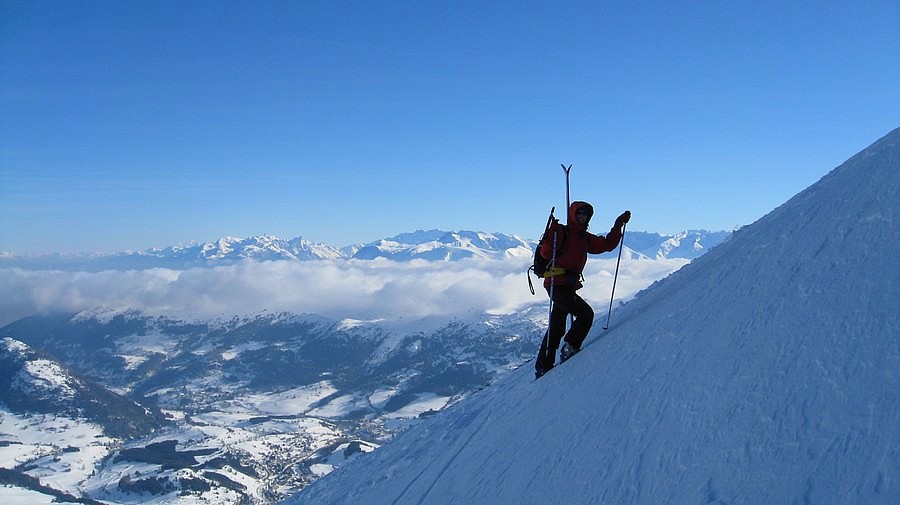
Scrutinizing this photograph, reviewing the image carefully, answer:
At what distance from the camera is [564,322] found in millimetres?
10953

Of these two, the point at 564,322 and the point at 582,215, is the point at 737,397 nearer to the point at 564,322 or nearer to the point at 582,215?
the point at 582,215

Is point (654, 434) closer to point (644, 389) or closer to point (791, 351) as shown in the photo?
point (644, 389)

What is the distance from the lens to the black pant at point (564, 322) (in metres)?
10.6

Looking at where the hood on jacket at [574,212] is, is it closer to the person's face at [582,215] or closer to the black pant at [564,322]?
the person's face at [582,215]

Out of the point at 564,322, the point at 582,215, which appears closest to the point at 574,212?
the point at 582,215

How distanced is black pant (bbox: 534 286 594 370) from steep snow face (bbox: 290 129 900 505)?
1.22 feet

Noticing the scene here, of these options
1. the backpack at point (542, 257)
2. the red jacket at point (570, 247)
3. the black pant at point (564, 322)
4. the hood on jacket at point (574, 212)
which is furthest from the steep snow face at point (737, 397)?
the hood on jacket at point (574, 212)

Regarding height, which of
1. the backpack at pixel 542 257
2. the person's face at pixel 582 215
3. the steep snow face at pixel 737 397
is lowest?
the steep snow face at pixel 737 397

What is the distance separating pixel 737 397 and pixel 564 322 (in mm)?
5468

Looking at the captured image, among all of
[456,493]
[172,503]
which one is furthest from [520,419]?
[172,503]

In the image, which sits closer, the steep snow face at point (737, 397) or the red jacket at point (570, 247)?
the steep snow face at point (737, 397)

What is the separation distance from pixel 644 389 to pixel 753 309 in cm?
168

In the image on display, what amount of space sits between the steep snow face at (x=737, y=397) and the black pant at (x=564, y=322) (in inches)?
14.7

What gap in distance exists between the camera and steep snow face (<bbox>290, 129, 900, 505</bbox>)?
446 cm
